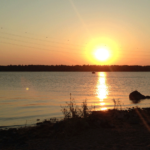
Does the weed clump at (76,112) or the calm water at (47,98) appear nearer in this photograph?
the weed clump at (76,112)

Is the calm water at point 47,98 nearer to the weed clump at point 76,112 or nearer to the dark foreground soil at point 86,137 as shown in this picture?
the weed clump at point 76,112

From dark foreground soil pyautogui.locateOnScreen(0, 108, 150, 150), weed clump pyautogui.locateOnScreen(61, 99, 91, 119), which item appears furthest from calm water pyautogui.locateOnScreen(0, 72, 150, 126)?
dark foreground soil pyautogui.locateOnScreen(0, 108, 150, 150)

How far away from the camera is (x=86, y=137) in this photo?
8.24m

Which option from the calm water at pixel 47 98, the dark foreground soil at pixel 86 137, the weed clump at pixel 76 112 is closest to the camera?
the dark foreground soil at pixel 86 137

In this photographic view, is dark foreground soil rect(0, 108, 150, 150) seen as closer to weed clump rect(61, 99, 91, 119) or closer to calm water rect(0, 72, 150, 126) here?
weed clump rect(61, 99, 91, 119)

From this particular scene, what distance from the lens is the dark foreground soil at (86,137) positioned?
7.12m

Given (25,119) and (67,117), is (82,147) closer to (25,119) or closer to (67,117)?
(67,117)

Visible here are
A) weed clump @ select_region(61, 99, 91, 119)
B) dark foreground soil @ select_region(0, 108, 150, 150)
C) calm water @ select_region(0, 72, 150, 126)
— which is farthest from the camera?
calm water @ select_region(0, 72, 150, 126)

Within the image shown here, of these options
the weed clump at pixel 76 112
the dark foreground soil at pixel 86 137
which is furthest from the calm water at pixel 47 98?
the dark foreground soil at pixel 86 137

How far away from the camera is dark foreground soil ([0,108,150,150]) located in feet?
23.4


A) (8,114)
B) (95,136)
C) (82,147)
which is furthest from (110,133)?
(8,114)

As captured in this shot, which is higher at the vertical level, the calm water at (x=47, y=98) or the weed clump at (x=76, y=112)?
the weed clump at (x=76, y=112)

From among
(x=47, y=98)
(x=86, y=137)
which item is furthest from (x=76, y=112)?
(x=47, y=98)

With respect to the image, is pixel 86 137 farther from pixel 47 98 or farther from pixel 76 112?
pixel 47 98
